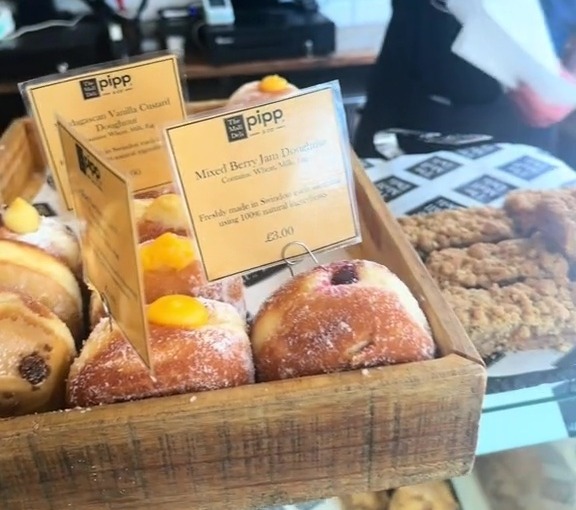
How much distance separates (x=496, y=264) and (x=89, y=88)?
56cm

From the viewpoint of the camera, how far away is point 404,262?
803mm

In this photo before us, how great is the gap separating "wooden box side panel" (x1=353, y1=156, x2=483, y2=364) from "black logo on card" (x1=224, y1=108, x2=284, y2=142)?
21cm

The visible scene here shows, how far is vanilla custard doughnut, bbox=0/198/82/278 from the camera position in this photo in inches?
32.7

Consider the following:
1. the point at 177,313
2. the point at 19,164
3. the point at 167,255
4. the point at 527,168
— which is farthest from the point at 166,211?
the point at 527,168

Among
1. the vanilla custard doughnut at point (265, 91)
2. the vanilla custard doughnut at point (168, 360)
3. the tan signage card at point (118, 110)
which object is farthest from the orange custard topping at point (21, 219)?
the vanilla custard doughnut at point (265, 91)

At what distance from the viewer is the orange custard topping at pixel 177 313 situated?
0.66 metres

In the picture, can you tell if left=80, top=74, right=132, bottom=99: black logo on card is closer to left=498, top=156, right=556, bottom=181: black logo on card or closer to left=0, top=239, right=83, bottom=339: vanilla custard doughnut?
left=0, top=239, right=83, bottom=339: vanilla custard doughnut

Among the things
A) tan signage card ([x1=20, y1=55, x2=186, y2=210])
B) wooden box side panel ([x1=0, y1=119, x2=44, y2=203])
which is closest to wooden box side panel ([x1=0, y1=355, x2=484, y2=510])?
tan signage card ([x1=20, y1=55, x2=186, y2=210])

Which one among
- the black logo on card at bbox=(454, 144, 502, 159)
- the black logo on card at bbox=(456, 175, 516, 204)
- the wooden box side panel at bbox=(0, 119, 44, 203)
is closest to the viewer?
the wooden box side panel at bbox=(0, 119, 44, 203)

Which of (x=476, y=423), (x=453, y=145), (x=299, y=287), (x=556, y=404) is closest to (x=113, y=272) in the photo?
(x=299, y=287)

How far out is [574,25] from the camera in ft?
5.26

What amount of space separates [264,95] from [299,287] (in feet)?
1.86

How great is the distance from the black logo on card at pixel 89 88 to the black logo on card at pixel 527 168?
0.79 m

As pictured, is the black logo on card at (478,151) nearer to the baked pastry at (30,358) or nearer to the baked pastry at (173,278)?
the baked pastry at (173,278)
